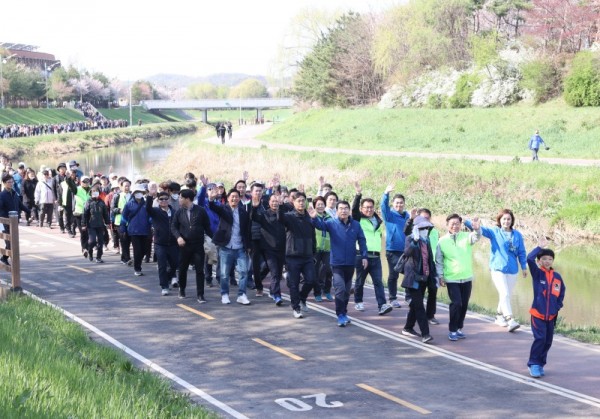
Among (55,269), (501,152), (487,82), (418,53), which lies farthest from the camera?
(418,53)

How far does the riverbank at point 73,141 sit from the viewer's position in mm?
72625

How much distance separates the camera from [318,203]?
14.2 metres

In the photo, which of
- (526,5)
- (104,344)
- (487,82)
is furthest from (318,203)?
(526,5)

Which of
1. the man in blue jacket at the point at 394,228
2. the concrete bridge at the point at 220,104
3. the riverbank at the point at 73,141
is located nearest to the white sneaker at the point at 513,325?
the man in blue jacket at the point at 394,228

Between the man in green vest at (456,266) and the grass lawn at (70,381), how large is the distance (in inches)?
176

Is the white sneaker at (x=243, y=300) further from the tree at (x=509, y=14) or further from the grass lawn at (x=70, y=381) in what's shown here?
the tree at (x=509, y=14)

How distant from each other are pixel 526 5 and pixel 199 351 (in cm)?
5173

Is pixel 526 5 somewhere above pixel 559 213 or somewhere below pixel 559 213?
above

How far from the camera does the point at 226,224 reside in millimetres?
14750

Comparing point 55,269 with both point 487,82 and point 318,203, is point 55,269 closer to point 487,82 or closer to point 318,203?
point 318,203

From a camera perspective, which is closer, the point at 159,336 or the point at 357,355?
the point at 357,355

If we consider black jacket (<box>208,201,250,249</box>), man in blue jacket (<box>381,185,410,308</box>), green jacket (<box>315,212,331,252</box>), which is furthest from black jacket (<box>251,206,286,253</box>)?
man in blue jacket (<box>381,185,410,308</box>)

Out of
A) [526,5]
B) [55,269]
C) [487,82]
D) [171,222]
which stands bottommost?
[55,269]

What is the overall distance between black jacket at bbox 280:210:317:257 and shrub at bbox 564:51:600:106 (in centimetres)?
3573
